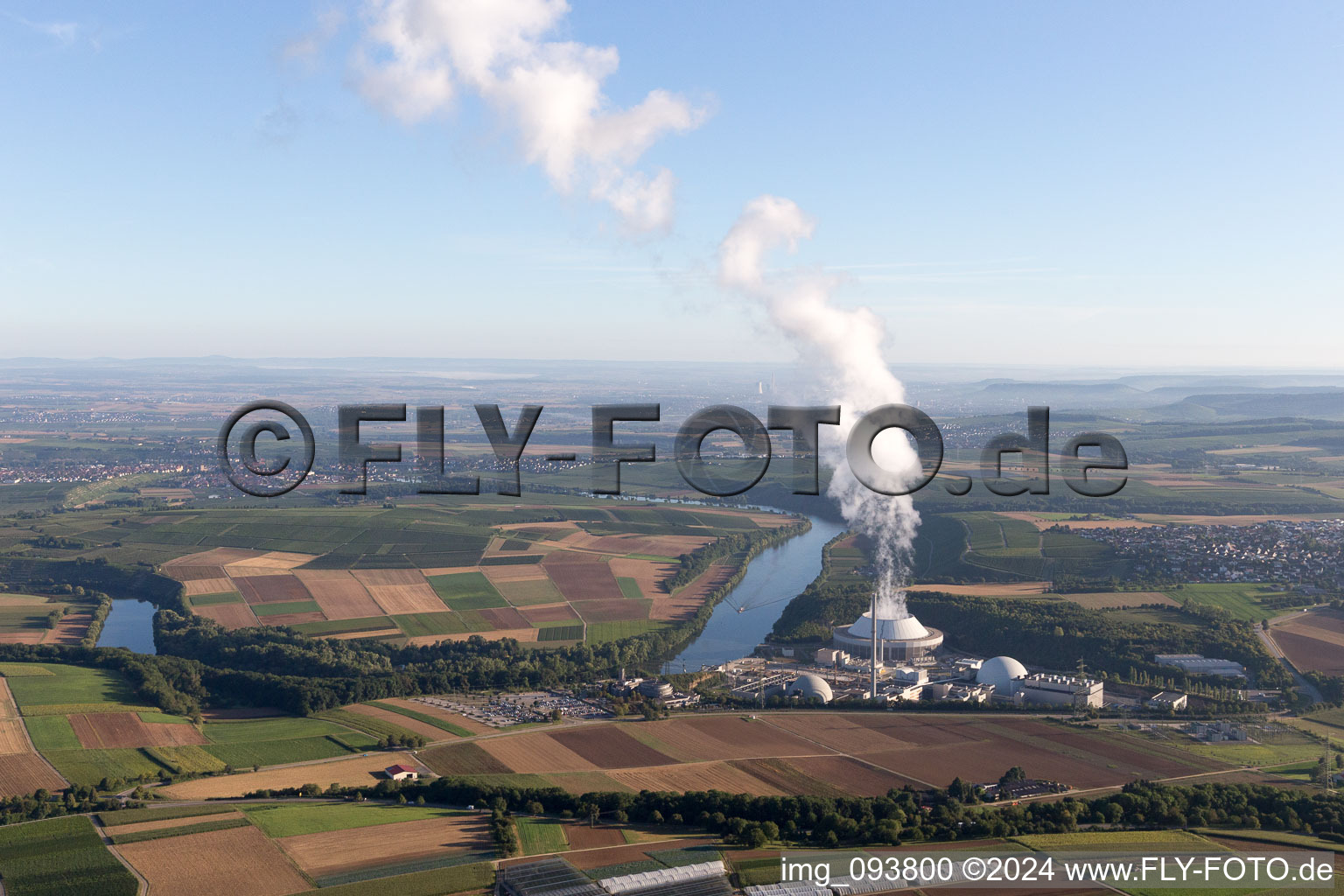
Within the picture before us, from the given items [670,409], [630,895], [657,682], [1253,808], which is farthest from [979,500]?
[670,409]

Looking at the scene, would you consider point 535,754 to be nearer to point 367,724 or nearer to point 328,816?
point 367,724

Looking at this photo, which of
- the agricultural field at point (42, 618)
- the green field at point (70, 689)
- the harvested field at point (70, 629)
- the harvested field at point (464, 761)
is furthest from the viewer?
the agricultural field at point (42, 618)

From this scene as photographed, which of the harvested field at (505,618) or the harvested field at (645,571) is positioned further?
the harvested field at (645,571)

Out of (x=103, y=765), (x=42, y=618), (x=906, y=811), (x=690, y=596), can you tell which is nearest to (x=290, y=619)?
(x=42, y=618)

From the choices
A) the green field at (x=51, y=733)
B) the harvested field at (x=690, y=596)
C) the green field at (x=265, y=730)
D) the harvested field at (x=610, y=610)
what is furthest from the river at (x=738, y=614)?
the green field at (x=265, y=730)

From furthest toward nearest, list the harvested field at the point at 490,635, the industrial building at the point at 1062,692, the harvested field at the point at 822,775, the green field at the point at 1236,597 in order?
1. the green field at the point at 1236,597
2. the harvested field at the point at 490,635
3. the industrial building at the point at 1062,692
4. the harvested field at the point at 822,775

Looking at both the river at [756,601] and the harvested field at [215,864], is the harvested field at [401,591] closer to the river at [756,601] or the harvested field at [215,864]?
the river at [756,601]

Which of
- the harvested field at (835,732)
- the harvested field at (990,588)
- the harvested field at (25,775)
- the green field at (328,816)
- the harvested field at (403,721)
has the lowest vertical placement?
the harvested field at (835,732)

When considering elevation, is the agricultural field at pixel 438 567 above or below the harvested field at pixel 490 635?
above
